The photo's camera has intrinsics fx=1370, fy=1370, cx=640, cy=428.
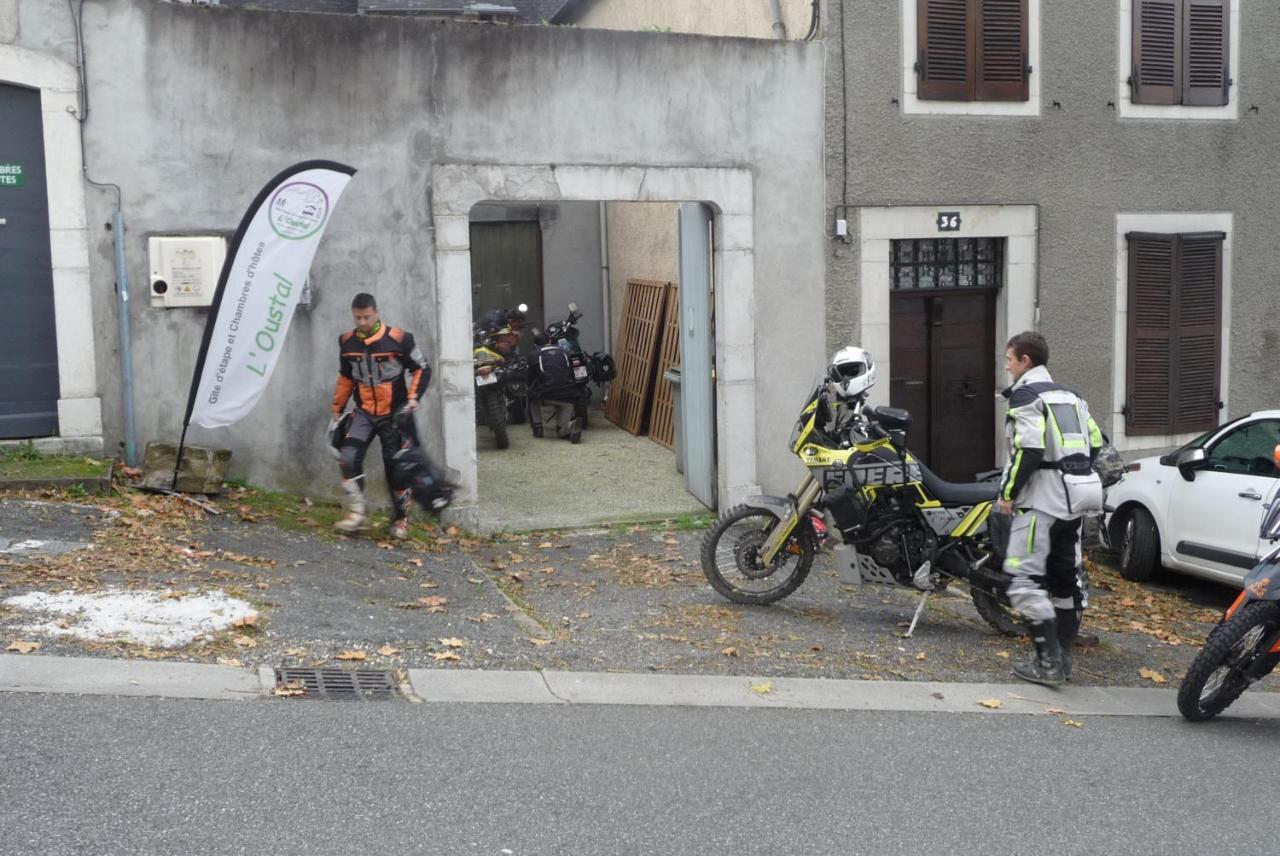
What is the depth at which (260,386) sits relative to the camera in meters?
9.67

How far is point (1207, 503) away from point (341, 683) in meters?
6.70

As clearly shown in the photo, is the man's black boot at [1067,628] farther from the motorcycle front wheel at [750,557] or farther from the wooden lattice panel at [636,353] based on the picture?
the wooden lattice panel at [636,353]

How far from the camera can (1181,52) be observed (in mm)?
12539

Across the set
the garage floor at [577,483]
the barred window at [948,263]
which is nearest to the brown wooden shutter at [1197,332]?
the barred window at [948,263]

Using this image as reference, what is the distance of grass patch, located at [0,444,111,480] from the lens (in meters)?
9.16

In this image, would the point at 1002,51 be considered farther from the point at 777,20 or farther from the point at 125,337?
the point at 125,337

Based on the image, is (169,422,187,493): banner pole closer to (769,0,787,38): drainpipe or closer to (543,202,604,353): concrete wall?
(769,0,787,38): drainpipe

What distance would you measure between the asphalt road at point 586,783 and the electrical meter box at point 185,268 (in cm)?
464

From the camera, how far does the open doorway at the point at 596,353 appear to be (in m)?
11.6

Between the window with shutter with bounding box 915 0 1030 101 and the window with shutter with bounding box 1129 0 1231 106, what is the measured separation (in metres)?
1.22

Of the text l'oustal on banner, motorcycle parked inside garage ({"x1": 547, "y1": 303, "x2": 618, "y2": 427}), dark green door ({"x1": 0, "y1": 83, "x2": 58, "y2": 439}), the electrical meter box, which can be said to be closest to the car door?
motorcycle parked inside garage ({"x1": 547, "y1": 303, "x2": 618, "y2": 427})

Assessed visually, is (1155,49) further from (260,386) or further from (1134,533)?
(260,386)

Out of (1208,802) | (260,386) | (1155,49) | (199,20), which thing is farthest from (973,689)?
(1155,49)

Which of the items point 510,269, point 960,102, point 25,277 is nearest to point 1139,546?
point 960,102
